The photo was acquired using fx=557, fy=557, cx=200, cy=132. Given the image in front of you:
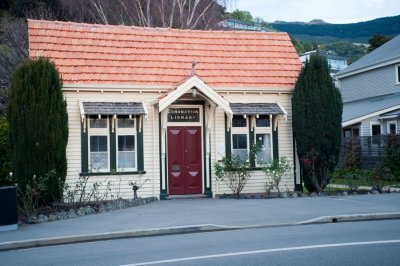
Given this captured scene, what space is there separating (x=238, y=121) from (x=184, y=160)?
7.66 feet

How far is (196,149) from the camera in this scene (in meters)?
19.0

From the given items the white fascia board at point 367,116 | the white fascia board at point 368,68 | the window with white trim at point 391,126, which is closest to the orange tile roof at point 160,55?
the white fascia board at point 367,116

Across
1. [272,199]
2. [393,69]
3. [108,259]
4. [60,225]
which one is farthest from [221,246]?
[393,69]

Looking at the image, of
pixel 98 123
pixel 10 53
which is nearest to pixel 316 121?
pixel 98 123

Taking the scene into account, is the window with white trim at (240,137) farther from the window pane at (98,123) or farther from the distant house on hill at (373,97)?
the distant house on hill at (373,97)

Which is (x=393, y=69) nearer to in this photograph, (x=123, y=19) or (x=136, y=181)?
(x=123, y=19)

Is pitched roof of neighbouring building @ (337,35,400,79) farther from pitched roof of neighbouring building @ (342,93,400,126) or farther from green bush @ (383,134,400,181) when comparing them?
green bush @ (383,134,400,181)

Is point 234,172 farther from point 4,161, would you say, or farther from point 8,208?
point 8,208

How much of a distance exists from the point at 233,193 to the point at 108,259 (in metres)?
10.3

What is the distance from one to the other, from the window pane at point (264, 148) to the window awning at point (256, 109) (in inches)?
40.2

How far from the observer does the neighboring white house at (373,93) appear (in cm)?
3069

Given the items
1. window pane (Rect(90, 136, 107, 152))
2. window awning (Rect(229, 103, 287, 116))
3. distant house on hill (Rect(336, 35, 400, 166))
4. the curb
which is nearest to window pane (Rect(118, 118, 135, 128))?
window pane (Rect(90, 136, 107, 152))

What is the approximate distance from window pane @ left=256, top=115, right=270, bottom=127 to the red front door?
2137mm

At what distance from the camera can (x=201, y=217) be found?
1384cm
